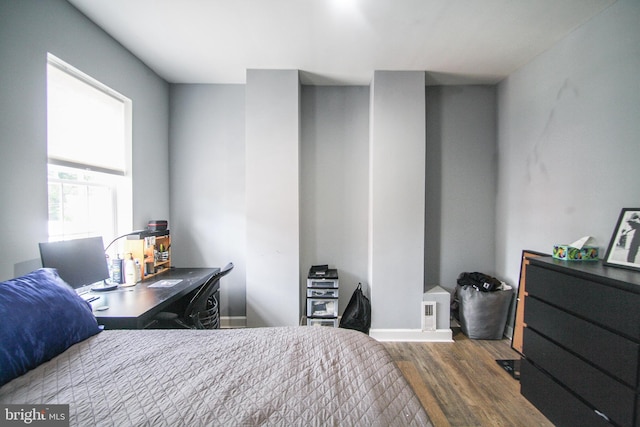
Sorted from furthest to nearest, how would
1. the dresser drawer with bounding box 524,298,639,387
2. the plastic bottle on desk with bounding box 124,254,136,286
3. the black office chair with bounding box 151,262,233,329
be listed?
the plastic bottle on desk with bounding box 124,254,136,286
the black office chair with bounding box 151,262,233,329
the dresser drawer with bounding box 524,298,639,387

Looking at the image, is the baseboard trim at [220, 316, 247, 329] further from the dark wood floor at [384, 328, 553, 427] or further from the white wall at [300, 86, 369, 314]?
the dark wood floor at [384, 328, 553, 427]

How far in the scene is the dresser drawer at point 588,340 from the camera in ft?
3.89

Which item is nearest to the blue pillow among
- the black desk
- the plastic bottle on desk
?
the black desk

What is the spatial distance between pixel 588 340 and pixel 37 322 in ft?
9.05

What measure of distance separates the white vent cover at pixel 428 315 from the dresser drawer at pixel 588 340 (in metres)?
0.91

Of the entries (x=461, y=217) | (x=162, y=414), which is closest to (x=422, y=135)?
(x=461, y=217)

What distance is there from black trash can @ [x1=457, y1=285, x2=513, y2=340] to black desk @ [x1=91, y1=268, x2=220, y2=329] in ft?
8.97

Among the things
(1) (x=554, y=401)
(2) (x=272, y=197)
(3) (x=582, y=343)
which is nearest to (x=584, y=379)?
(3) (x=582, y=343)

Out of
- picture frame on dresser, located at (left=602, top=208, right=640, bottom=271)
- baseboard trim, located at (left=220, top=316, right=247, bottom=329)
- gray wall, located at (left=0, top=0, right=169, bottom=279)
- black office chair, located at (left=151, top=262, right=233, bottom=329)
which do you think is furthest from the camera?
baseboard trim, located at (left=220, top=316, right=247, bottom=329)

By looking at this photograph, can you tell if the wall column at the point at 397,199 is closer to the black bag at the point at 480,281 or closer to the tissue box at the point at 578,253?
the black bag at the point at 480,281

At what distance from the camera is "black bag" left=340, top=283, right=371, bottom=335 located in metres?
2.54

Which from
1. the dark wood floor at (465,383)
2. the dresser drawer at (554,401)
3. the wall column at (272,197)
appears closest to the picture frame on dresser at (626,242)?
the dresser drawer at (554,401)

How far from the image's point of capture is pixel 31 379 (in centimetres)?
89

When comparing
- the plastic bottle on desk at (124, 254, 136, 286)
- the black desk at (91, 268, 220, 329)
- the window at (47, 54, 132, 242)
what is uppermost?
the window at (47, 54, 132, 242)
